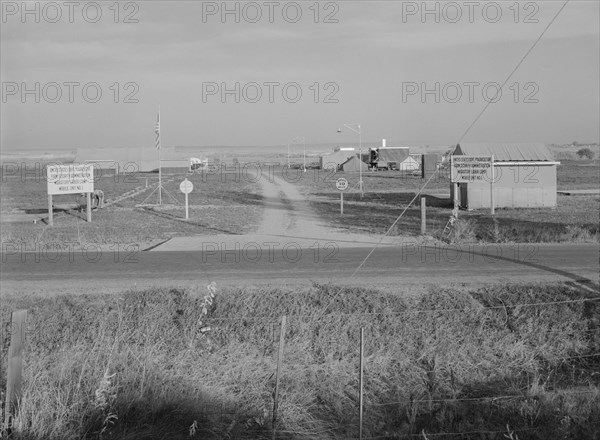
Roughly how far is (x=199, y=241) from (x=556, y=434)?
1521cm

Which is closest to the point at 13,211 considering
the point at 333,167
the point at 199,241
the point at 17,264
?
the point at 199,241

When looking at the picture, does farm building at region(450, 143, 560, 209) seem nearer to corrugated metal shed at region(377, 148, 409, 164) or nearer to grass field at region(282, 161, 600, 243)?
grass field at region(282, 161, 600, 243)

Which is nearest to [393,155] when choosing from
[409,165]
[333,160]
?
[333,160]

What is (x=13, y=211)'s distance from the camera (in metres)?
34.9

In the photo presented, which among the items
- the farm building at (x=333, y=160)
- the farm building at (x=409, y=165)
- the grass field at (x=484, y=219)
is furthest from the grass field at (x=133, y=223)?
the farm building at (x=333, y=160)

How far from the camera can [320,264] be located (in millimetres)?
16719

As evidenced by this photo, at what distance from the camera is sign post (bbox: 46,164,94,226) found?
27.1 meters

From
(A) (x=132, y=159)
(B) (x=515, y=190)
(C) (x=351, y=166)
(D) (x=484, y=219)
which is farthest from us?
(A) (x=132, y=159)

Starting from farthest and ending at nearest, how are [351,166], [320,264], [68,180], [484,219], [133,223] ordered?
[351,166] → [484,219] → [68,180] → [133,223] → [320,264]

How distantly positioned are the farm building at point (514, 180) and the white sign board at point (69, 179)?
15.9 m

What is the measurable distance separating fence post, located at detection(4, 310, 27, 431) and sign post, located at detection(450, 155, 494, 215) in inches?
998

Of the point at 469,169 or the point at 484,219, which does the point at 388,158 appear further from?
the point at 484,219

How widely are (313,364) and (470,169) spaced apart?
21988mm

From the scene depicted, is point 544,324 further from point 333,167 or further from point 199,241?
point 333,167
